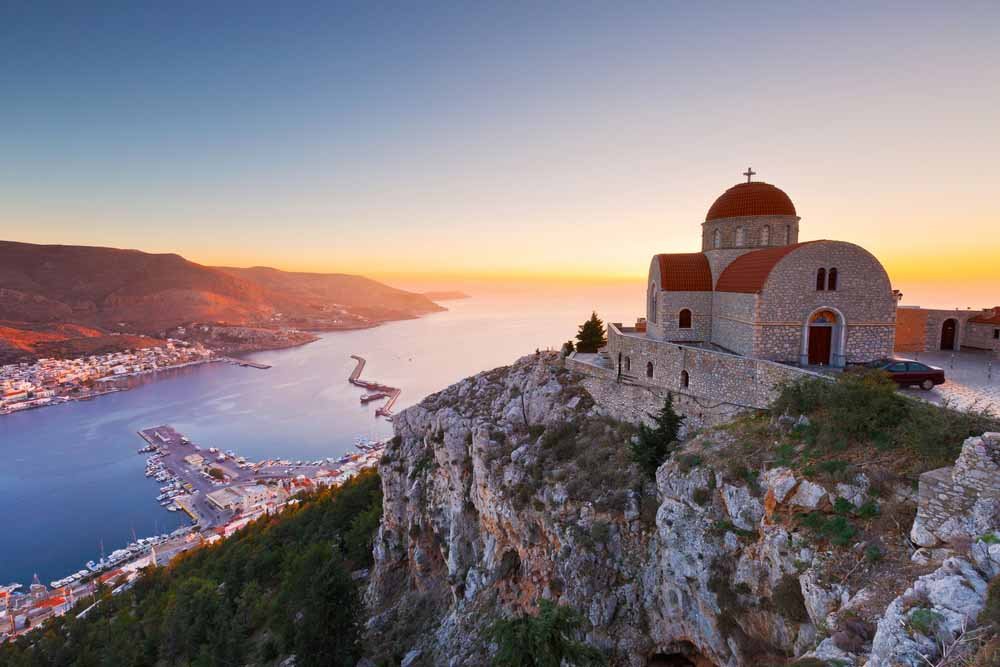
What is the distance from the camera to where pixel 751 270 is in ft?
48.7

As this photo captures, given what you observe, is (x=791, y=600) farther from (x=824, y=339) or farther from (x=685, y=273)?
(x=685, y=273)

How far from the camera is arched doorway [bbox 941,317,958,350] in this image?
16.8 meters

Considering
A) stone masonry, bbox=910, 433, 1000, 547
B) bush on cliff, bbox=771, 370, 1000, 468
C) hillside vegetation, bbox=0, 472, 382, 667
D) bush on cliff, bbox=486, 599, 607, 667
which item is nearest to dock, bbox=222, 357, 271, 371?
hillside vegetation, bbox=0, 472, 382, 667

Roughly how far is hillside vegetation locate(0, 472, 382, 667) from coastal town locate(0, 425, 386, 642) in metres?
4.81

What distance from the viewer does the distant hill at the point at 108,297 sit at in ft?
371

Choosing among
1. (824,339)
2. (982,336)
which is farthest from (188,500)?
(982,336)

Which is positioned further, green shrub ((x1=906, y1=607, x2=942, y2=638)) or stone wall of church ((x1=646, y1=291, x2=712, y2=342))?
stone wall of church ((x1=646, y1=291, x2=712, y2=342))

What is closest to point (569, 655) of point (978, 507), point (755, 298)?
point (978, 507)

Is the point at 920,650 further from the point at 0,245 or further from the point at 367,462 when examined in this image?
the point at 0,245

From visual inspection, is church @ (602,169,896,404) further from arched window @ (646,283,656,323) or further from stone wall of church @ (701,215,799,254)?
arched window @ (646,283,656,323)

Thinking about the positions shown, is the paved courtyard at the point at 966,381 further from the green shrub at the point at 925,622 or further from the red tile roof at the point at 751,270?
the green shrub at the point at 925,622

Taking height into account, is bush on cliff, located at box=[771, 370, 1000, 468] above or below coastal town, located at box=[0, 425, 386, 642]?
above

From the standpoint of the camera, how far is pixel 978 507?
5.90 meters

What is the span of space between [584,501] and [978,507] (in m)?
9.12
